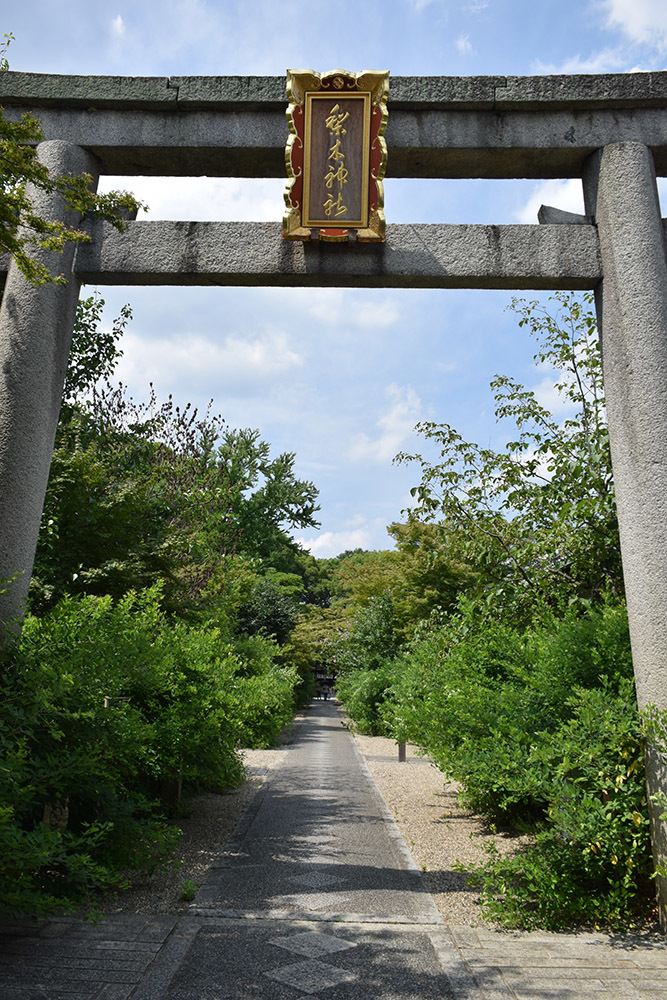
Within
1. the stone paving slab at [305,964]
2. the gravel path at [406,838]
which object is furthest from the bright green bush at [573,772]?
the stone paving slab at [305,964]

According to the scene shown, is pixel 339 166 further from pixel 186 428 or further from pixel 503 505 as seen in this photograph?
pixel 186 428

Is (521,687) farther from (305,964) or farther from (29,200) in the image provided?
(29,200)

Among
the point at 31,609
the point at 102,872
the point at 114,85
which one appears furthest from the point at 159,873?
the point at 114,85

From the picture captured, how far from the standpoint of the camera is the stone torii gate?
5.09 m

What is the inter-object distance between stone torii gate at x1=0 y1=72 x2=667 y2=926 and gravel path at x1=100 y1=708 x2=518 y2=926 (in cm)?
301

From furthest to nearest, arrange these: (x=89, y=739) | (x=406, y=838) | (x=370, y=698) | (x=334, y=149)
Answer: (x=370, y=698)
(x=406, y=838)
(x=334, y=149)
(x=89, y=739)

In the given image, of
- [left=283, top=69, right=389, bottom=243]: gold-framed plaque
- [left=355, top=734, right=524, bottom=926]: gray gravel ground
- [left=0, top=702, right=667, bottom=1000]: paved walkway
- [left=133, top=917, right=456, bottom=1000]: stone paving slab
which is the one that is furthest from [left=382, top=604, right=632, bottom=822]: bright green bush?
[left=283, top=69, right=389, bottom=243]: gold-framed plaque

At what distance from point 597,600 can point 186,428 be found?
11.6 meters

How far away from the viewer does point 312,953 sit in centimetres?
413

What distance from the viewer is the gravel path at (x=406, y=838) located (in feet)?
16.7

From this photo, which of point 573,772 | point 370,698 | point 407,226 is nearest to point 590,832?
point 573,772

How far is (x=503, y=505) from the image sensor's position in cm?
754

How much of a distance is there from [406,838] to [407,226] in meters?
6.39

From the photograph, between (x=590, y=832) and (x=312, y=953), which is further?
(x=590, y=832)
